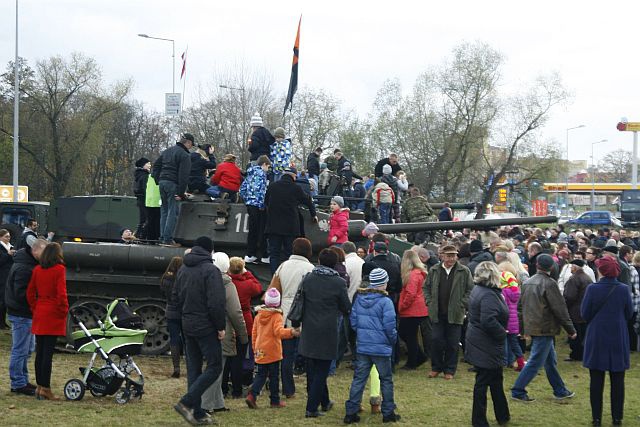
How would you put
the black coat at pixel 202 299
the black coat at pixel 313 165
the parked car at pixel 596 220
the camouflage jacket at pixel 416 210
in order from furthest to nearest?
1. the parked car at pixel 596 220
2. the black coat at pixel 313 165
3. the camouflage jacket at pixel 416 210
4. the black coat at pixel 202 299

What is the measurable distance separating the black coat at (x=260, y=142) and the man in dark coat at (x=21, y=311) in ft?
17.2

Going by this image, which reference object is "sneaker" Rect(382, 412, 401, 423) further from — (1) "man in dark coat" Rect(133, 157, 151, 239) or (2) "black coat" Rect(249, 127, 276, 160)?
(1) "man in dark coat" Rect(133, 157, 151, 239)

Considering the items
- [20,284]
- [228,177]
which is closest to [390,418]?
[20,284]

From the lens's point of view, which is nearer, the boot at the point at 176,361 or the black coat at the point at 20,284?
the black coat at the point at 20,284

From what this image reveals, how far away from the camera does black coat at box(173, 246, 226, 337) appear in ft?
34.0

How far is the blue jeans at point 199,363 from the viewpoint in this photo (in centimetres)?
1039

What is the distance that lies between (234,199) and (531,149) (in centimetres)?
4636

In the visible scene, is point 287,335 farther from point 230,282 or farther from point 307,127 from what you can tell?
point 307,127

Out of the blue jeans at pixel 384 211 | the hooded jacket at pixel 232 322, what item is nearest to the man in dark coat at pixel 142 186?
the blue jeans at pixel 384 211

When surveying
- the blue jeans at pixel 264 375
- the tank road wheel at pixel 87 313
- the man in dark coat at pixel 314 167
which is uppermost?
the man in dark coat at pixel 314 167

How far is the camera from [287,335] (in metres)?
11.4

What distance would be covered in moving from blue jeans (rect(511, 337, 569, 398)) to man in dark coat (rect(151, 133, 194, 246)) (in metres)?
6.65

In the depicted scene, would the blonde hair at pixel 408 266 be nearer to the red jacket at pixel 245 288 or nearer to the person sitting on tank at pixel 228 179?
the red jacket at pixel 245 288

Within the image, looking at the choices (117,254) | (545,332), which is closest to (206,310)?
(545,332)
